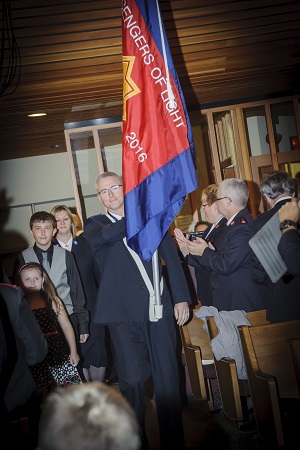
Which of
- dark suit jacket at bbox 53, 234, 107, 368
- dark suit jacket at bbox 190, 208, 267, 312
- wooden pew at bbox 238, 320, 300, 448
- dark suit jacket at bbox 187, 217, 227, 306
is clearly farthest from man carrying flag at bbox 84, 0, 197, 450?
dark suit jacket at bbox 53, 234, 107, 368

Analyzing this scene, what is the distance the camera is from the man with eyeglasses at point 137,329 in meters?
3.81

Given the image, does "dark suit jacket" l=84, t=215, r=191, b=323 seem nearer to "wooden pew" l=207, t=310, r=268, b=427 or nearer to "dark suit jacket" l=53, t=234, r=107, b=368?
"wooden pew" l=207, t=310, r=268, b=427

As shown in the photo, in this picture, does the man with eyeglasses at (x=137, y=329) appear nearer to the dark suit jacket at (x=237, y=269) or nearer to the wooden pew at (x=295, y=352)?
the dark suit jacket at (x=237, y=269)

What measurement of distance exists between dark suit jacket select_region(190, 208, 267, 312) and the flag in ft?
2.16

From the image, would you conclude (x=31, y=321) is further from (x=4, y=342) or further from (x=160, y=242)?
(x=160, y=242)

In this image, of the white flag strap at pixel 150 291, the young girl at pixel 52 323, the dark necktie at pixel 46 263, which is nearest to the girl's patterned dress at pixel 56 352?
the young girl at pixel 52 323

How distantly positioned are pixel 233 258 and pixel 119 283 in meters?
0.88

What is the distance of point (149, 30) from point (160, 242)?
1.35 metres

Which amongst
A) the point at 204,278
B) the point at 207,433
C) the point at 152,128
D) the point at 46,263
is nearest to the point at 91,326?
the point at 46,263

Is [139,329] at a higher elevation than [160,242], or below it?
below

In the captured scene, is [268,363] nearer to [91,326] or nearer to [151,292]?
[151,292]

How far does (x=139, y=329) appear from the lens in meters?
3.88

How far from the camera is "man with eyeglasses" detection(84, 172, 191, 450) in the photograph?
381 centimetres

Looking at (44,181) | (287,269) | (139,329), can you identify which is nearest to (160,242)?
(139,329)
